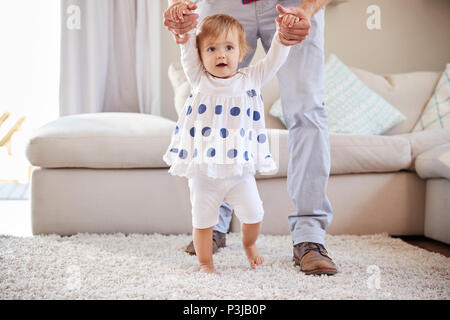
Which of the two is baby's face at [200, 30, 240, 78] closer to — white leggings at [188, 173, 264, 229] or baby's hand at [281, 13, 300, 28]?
baby's hand at [281, 13, 300, 28]

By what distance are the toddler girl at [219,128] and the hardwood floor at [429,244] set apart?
0.73m

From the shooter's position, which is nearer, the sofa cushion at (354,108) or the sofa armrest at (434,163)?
the sofa armrest at (434,163)

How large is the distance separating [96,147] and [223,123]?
71 cm

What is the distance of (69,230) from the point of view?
1561 millimetres

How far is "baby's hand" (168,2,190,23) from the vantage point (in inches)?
38.0

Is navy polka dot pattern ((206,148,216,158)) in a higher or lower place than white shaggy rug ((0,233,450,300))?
higher

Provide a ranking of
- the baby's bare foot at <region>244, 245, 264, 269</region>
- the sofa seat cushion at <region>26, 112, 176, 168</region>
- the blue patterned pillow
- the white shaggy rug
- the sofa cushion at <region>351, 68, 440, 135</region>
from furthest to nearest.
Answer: the sofa cushion at <region>351, 68, 440, 135</region> < the blue patterned pillow < the sofa seat cushion at <region>26, 112, 176, 168</region> < the baby's bare foot at <region>244, 245, 264, 269</region> < the white shaggy rug

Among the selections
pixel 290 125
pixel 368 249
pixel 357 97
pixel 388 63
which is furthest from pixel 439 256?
pixel 388 63

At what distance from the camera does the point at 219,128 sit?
1020 millimetres

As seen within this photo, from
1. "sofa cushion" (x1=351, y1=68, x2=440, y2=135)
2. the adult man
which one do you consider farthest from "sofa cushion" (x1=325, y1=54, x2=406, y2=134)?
the adult man

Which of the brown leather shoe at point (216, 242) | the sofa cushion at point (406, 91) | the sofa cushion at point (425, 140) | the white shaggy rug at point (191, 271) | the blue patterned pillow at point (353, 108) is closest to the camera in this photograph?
the white shaggy rug at point (191, 271)

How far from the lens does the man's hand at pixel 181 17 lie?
97 cm

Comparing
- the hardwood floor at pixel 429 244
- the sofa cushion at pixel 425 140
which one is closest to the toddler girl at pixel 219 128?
the hardwood floor at pixel 429 244

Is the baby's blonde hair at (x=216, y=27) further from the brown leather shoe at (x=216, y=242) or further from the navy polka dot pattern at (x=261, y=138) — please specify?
the brown leather shoe at (x=216, y=242)
